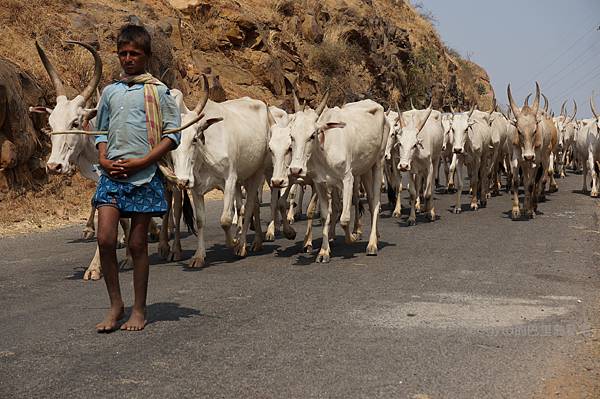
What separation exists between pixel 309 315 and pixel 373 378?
1739 mm

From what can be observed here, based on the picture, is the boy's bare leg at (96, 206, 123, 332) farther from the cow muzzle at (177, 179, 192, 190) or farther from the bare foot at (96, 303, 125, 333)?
the cow muzzle at (177, 179, 192, 190)

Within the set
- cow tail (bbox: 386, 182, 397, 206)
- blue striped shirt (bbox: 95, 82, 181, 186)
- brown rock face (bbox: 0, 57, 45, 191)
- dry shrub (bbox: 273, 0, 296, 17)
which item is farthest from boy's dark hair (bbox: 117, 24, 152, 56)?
dry shrub (bbox: 273, 0, 296, 17)

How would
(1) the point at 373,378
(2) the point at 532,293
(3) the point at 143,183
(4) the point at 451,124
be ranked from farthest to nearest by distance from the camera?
(4) the point at 451,124
(2) the point at 532,293
(3) the point at 143,183
(1) the point at 373,378

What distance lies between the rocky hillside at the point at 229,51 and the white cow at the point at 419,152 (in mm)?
5464

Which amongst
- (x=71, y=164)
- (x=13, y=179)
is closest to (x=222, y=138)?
(x=71, y=164)

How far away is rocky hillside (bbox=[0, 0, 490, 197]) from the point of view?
17438mm

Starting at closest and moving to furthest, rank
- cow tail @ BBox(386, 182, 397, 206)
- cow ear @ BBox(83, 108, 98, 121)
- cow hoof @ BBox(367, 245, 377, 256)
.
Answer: cow ear @ BBox(83, 108, 98, 121) < cow hoof @ BBox(367, 245, 377, 256) < cow tail @ BBox(386, 182, 397, 206)

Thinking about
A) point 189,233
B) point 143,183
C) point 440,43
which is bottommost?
point 189,233

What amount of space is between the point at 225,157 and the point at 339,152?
4.71ft

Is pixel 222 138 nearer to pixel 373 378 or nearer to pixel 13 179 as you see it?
pixel 373 378

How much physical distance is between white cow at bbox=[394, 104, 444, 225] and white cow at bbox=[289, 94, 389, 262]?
2.35m

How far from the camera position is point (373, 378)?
15.9 feet

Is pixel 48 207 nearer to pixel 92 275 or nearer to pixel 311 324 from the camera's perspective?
pixel 92 275

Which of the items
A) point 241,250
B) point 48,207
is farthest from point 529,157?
point 48,207
